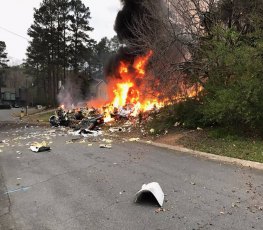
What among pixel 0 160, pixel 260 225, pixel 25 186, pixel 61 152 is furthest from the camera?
pixel 61 152

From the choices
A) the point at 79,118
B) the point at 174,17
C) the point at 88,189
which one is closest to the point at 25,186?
the point at 88,189

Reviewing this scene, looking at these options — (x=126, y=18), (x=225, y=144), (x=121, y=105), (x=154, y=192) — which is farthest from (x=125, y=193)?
(x=126, y=18)

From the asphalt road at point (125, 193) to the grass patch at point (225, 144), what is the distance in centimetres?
115

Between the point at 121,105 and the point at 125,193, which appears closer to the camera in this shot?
the point at 125,193

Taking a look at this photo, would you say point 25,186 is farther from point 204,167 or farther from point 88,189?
point 204,167

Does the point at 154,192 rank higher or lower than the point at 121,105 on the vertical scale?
lower

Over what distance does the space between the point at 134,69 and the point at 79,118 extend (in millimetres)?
6116

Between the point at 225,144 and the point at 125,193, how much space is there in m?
6.30

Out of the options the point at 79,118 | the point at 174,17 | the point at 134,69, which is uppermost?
the point at 174,17

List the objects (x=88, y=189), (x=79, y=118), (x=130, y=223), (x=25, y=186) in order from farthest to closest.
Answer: (x=79, y=118) → (x=25, y=186) → (x=88, y=189) → (x=130, y=223)

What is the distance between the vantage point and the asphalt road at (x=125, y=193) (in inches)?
239

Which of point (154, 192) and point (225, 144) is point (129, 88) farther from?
point (154, 192)

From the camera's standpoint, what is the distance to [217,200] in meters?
6.95

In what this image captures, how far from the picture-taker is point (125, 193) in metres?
7.76
